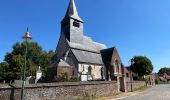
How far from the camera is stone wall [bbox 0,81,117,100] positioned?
40.2 feet

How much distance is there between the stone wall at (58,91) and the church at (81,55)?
8.62 meters

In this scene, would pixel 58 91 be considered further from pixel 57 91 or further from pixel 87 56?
pixel 87 56

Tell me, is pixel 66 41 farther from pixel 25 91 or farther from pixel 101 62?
pixel 25 91

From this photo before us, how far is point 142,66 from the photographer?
175 feet

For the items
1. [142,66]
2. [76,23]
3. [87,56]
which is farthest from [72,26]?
[142,66]

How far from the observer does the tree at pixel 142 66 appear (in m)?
53.1

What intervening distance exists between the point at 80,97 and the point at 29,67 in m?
31.5

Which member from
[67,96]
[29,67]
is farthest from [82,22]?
[67,96]

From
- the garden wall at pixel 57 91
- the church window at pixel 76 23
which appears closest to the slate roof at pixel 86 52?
the church window at pixel 76 23

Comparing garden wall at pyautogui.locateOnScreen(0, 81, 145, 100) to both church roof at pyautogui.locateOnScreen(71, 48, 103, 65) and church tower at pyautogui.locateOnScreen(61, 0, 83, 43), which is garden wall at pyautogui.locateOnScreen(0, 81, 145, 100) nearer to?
church roof at pyautogui.locateOnScreen(71, 48, 103, 65)

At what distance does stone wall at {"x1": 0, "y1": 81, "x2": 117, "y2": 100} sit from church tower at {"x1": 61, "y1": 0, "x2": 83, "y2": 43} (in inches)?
572

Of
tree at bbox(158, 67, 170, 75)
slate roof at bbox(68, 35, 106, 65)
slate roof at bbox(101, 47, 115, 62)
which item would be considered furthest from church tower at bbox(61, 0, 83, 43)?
tree at bbox(158, 67, 170, 75)

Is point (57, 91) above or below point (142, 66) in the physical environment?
below

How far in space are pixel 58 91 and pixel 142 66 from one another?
43.0 meters
